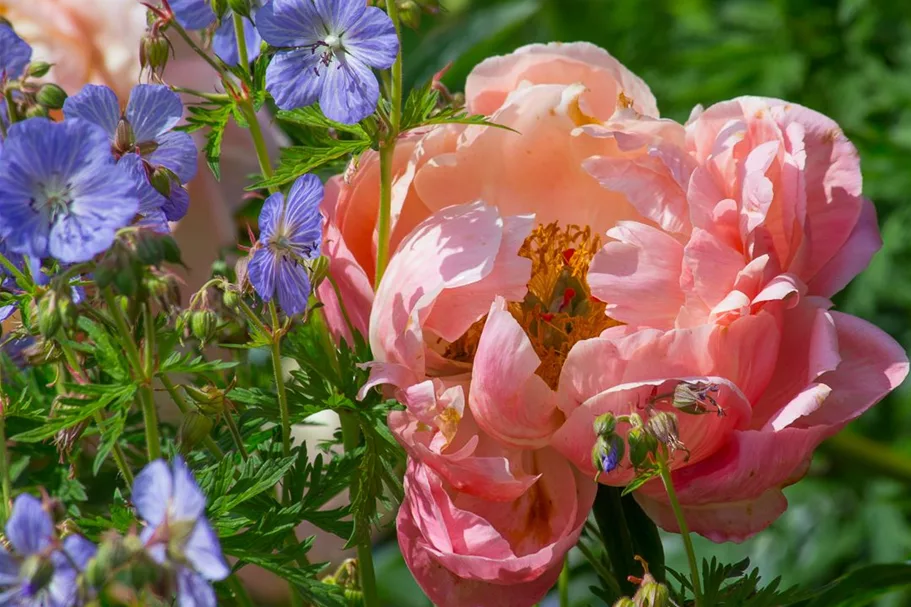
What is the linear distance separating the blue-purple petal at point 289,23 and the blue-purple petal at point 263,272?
81mm

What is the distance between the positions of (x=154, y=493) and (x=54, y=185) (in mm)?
118

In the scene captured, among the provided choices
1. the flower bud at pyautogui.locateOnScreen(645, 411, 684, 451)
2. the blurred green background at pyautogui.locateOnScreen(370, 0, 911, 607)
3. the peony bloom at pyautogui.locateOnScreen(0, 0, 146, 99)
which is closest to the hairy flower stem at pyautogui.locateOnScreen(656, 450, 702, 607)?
the flower bud at pyautogui.locateOnScreen(645, 411, 684, 451)

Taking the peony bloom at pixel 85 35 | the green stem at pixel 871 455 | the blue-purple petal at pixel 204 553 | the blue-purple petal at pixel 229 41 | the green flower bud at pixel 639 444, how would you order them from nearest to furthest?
the blue-purple petal at pixel 204 553 < the green flower bud at pixel 639 444 < the blue-purple petal at pixel 229 41 < the peony bloom at pixel 85 35 < the green stem at pixel 871 455

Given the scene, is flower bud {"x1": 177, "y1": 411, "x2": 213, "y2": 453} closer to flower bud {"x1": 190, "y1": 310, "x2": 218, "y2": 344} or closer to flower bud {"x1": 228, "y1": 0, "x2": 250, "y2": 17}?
flower bud {"x1": 190, "y1": 310, "x2": 218, "y2": 344}

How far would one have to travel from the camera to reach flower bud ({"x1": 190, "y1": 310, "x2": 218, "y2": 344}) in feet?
1.47

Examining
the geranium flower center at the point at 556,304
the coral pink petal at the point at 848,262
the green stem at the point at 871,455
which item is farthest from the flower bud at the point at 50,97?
the green stem at the point at 871,455

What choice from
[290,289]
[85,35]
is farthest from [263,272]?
[85,35]

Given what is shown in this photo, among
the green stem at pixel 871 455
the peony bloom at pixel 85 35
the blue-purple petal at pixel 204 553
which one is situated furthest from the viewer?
the green stem at pixel 871 455

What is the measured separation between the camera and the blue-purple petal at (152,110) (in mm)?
486

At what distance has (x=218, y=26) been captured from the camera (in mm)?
544

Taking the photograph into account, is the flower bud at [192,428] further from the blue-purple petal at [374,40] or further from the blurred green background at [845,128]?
the blurred green background at [845,128]

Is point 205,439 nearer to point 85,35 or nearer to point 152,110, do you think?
point 152,110

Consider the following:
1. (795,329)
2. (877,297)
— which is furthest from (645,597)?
(877,297)

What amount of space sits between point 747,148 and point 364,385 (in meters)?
0.21
